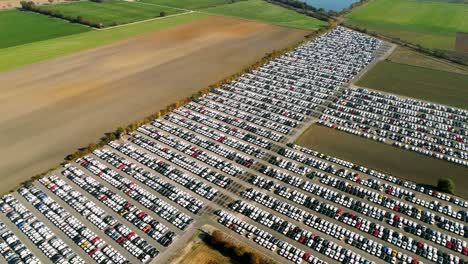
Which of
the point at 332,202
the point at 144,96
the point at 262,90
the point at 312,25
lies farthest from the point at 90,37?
the point at 332,202

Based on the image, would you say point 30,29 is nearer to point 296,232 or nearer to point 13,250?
point 13,250

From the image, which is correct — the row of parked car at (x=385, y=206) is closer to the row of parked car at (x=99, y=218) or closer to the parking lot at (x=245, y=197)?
the parking lot at (x=245, y=197)

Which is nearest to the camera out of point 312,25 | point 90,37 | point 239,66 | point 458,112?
point 458,112

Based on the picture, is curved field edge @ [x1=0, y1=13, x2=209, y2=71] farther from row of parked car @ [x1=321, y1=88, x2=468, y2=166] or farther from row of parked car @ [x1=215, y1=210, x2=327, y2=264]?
row of parked car @ [x1=215, y1=210, x2=327, y2=264]

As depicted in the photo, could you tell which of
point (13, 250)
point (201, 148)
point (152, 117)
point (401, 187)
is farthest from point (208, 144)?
point (13, 250)

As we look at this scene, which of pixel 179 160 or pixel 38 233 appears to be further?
pixel 179 160

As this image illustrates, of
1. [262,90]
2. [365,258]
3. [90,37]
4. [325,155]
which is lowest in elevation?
[365,258]

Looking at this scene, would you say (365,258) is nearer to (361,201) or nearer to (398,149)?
(361,201)
